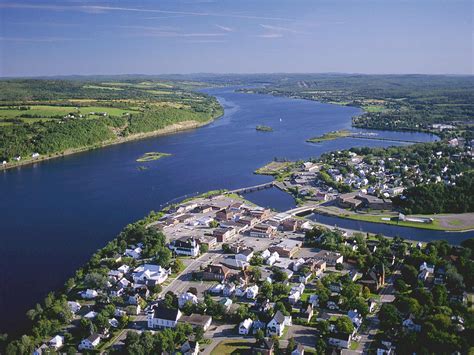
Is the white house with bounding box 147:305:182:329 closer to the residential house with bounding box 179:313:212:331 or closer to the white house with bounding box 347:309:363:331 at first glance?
the residential house with bounding box 179:313:212:331

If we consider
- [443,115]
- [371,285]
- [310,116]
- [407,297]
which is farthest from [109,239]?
[443,115]

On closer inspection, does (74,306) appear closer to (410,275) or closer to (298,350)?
(298,350)

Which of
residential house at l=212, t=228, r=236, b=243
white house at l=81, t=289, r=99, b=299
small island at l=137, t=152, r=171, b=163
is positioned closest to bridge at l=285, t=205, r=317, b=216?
residential house at l=212, t=228, r=236, b=243

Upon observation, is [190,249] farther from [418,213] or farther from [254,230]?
[418,213]

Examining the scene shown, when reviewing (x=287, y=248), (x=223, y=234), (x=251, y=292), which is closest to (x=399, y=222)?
(x=287, y=248)

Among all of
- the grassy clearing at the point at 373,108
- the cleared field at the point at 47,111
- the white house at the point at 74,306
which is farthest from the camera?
the grassy clearing at the point at 373,108

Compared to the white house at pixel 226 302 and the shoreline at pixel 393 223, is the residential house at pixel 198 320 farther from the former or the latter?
the shoreline at pixel 393 223

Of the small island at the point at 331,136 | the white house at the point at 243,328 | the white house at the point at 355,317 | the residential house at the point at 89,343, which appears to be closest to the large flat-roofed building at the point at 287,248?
the white house at the point at 355,317

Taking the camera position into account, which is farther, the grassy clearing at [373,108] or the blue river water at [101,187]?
the grassy clearing at [373,108]
